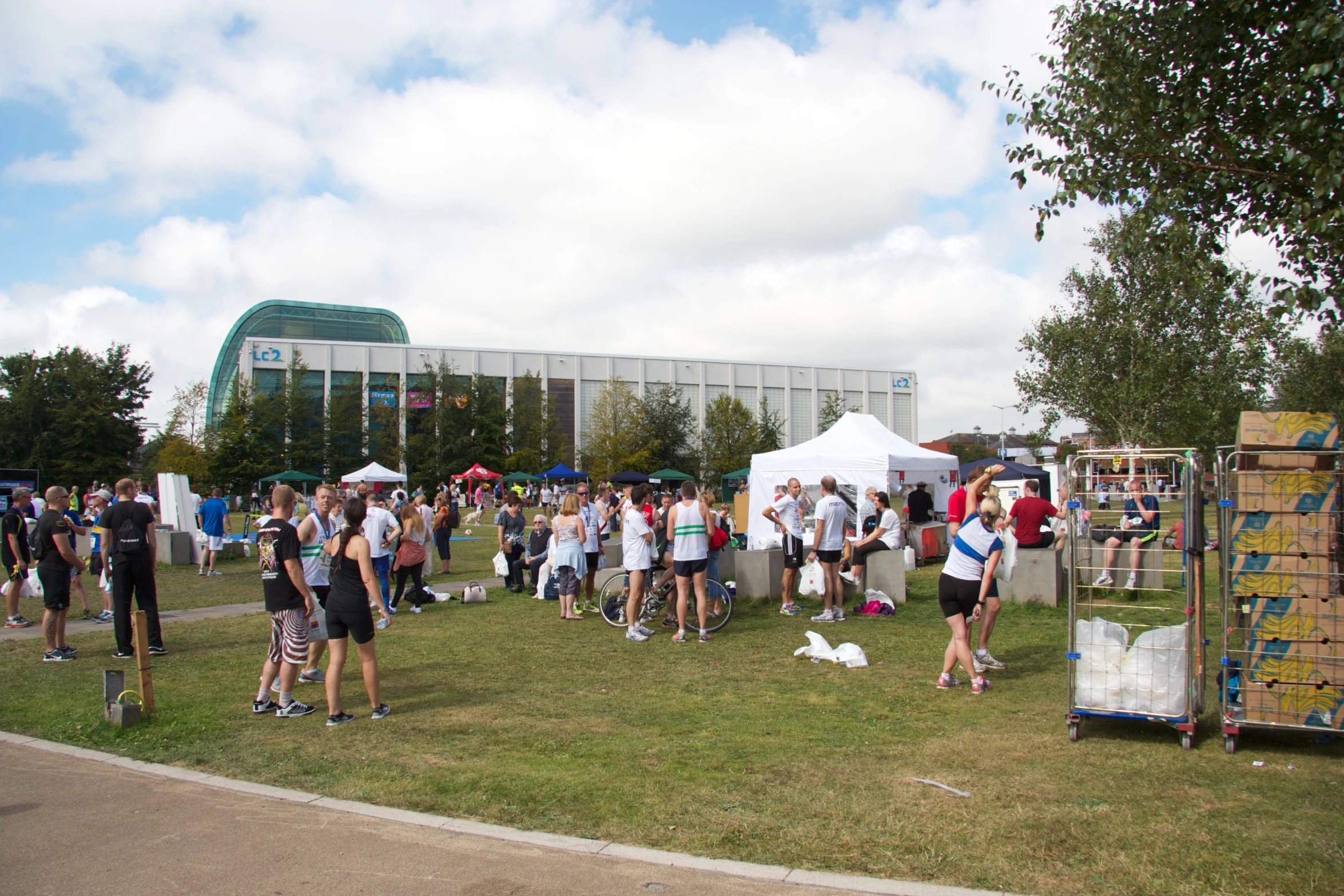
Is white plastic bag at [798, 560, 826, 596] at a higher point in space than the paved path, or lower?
higher

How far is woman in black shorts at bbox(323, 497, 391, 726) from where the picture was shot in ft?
21.7

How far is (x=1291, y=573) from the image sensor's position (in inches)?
223

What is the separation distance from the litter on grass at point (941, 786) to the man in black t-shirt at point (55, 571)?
8.67 metres

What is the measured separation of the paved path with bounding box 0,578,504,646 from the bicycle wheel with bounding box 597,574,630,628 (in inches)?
173

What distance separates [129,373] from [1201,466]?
61.8 metres

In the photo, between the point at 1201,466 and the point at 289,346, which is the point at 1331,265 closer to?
the point at 1201,466

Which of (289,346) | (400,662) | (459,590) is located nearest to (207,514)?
(459,590)

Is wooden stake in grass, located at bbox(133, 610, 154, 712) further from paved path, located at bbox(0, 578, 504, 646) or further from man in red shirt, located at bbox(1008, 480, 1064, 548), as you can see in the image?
man in red shirt, located at bbox(1008, 480, 1064, 548)

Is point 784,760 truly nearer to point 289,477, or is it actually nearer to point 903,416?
point 289,477

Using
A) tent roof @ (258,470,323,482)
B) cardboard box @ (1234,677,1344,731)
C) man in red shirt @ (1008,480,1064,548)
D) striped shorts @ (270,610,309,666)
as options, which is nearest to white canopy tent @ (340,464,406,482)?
tent roof @ (258,470,323,482)

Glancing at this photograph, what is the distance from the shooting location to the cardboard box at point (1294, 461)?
5.72 metres

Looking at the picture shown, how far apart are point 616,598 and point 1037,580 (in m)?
5.98

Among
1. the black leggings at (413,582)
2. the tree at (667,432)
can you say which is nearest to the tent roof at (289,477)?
→ the tree at (667,432)

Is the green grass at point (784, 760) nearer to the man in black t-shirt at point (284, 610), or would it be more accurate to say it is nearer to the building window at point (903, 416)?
the man in black t-shirt at point (284, 610)
